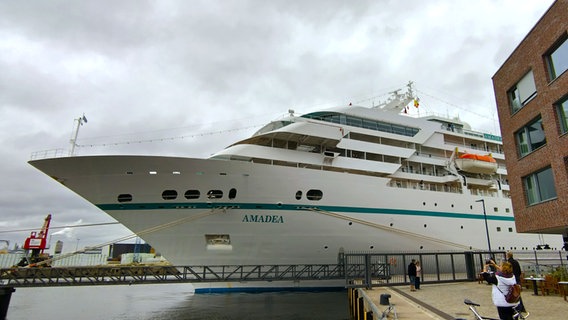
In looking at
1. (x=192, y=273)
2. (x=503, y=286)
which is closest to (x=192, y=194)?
(x=192, y=273)

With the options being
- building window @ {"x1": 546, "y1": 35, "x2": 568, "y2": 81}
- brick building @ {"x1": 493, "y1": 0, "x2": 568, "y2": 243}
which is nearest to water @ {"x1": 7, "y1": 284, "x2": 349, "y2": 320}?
brick building @ {"x1": 493, "y1": 0, "x2": 568, "y2": 243}

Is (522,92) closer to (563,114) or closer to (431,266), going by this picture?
(563,114)

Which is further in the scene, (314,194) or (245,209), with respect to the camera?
(314,194)

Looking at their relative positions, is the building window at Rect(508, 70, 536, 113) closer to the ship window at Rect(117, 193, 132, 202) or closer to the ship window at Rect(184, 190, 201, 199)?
the ship window at Rect(184, 190, 201, 199)

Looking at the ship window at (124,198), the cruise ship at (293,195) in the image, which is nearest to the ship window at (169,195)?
the cruise ship at (293,195)

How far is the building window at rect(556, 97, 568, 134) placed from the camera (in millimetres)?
11281

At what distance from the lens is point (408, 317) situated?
309 inches

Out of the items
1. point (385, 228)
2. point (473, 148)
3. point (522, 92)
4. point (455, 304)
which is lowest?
point (455, 304)

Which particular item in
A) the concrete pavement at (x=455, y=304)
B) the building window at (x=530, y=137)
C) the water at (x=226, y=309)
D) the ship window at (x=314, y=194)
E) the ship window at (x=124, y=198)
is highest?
the building window at (x=530, y=137)

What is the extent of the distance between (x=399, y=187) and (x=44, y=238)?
1251 inches

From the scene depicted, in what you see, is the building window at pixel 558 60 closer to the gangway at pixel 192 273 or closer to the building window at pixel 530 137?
the building window at pixel 530 137

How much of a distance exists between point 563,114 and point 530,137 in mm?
2074

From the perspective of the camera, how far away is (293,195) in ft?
54.4

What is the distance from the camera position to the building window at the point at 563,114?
1128 centimetres
